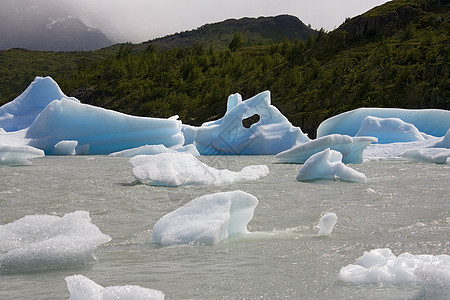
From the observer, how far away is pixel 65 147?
1359 cm

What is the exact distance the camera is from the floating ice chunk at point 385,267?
262 cm

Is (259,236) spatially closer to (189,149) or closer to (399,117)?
(189,149)

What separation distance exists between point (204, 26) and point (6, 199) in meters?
142

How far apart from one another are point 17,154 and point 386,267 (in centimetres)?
873

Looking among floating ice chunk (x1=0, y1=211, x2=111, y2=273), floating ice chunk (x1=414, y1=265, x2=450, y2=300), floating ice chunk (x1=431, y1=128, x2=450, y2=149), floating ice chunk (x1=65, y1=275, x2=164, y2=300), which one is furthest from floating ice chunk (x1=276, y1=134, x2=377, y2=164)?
floating ice chunk (x1=65, y1=275, x2=164, y2=300)

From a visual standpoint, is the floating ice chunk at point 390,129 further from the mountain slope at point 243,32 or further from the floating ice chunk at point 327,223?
the mountain slope at point 243,32

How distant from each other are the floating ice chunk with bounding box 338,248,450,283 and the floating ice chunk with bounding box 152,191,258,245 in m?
0.99

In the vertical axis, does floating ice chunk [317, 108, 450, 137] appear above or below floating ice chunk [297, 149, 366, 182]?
above

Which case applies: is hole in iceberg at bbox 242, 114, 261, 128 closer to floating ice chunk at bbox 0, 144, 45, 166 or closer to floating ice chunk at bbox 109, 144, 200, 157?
A: floating ice chunk at bbox 109, 144, 200, 157

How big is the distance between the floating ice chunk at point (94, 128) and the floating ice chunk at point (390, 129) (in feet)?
17.8

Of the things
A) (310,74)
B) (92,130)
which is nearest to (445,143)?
(92,130)

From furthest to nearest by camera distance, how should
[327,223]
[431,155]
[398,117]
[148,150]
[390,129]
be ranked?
[398,117]
[390,129]
[148,150]
[431,155]
[327,223]

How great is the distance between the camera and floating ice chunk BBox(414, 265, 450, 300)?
218 cm

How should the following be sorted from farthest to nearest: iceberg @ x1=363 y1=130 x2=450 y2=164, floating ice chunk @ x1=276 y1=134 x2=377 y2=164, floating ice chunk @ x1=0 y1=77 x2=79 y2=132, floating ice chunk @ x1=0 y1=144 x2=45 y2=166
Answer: floating ice chunk @ x1=0 y1=77 x2=79 y2=132 → iceberg @ x1=363 y1=130 x2=450 y2=164 → floating ice chunk @ x1=276 y1=134 x2=377 y2=164 → floating ice chunk @ x1=0 y1=144 x2=45 y2=166
